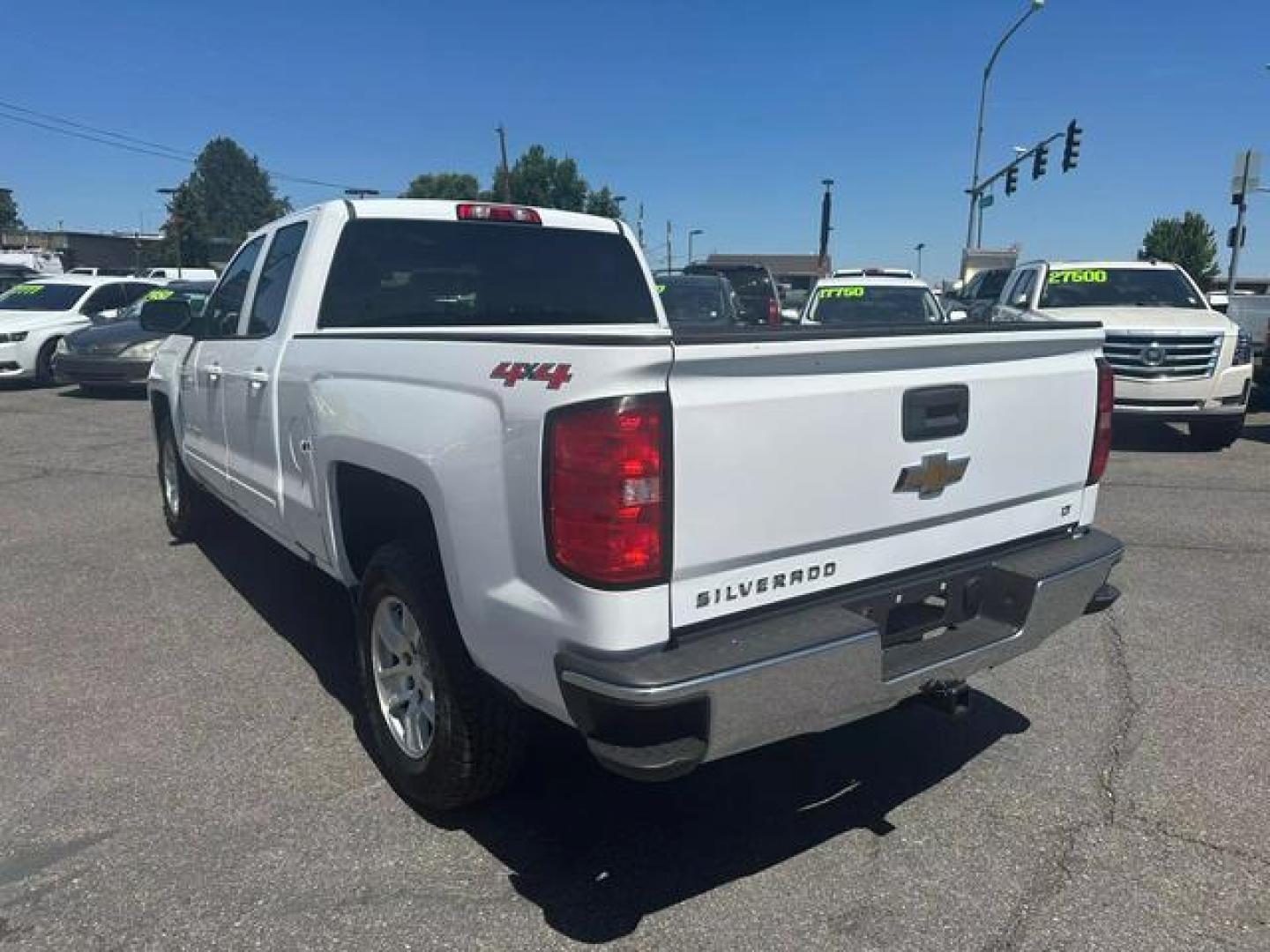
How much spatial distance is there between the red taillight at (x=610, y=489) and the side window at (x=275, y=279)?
7.73ft

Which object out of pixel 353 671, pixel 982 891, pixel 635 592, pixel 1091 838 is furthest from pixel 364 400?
pixel 1091 838

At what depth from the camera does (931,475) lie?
9.03 feet

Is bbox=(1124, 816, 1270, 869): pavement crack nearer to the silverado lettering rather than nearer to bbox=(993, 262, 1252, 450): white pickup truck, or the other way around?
the silverado lettering

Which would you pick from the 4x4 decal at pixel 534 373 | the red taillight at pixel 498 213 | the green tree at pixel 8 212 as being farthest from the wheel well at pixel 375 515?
the green tree at pixel 8 212

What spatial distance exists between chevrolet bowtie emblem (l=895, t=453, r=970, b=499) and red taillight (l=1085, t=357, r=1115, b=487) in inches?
29.7

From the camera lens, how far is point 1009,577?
289 cm

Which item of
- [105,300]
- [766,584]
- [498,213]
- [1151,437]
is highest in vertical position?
[498,213]

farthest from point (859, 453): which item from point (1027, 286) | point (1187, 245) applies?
point (1187, 245)

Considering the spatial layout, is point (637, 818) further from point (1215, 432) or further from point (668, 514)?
point (1215, 432)

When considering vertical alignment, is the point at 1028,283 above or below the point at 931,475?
above

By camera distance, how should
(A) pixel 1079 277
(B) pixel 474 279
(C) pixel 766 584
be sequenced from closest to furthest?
(C) pixel 766 584
(B) pixel 474 279
(A) pixel 1079 277

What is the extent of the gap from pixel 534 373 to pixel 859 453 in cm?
90

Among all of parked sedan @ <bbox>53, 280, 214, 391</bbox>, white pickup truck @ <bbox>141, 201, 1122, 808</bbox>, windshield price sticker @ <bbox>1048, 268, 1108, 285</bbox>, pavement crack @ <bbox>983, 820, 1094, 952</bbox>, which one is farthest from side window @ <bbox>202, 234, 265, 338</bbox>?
parked sedan @ <bbox>53, 280, 214, 391</bbox>

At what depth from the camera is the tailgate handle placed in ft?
8.75
